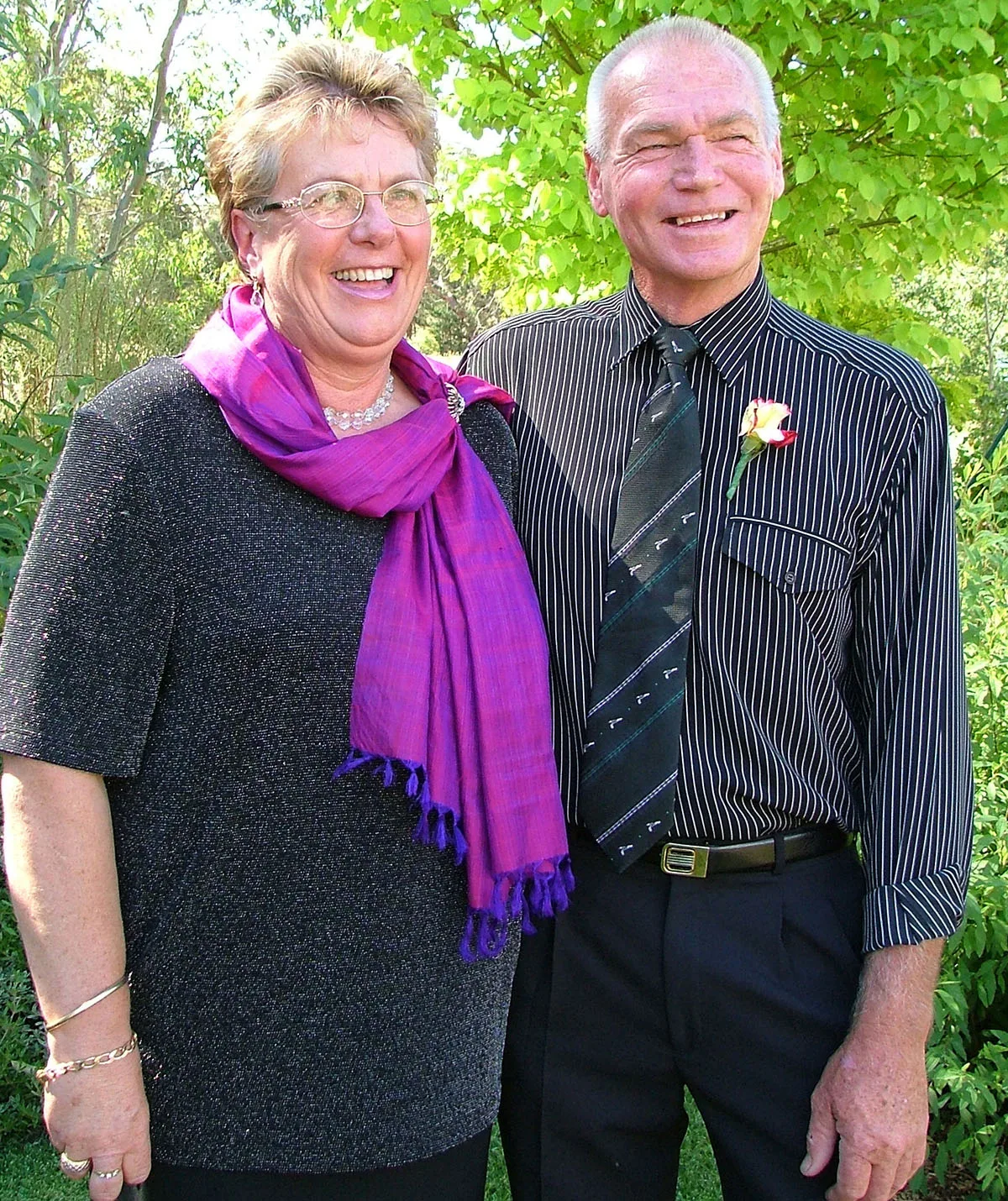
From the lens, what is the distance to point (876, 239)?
4906mm

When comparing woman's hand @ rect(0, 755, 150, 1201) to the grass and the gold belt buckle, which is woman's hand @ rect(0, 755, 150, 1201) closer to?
the gold belt buckle

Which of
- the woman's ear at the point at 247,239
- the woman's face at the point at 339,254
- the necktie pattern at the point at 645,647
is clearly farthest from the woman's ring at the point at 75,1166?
the woman's ear at the point at 247,239

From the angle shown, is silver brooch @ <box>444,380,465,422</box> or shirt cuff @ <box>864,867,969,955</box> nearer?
shirt cuff @ <box>864,867,969,955</box>

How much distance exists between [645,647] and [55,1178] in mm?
2663

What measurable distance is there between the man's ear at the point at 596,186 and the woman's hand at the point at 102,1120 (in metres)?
1.80

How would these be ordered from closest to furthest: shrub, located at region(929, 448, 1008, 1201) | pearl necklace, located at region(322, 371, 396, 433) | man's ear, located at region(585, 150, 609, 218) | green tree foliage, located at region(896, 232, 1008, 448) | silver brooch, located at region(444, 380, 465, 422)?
pearl necklace, located at region(322, 371, 396, 433) → silver brooch, located at region(444, 380, 465, 422) → man's ear, located at region(585, 150, 609, 218) → shrub, located at region(929, 448, 1008, 1201) → green tree foliage, located at region(896, 232, 1008, 448)

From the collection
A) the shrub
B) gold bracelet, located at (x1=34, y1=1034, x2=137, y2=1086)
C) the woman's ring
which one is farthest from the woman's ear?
the shrub

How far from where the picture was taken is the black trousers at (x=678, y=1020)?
209 centimetres

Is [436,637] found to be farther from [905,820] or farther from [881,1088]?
[881,1088]

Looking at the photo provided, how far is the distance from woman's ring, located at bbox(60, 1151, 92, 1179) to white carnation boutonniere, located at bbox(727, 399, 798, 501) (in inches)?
59.1

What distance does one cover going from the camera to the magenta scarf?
6.02ft

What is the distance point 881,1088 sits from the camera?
198cm

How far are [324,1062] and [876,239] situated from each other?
4158 mm

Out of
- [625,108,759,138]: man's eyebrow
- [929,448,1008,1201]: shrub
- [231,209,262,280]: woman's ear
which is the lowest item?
[929,448,1008,1201]: shrub
